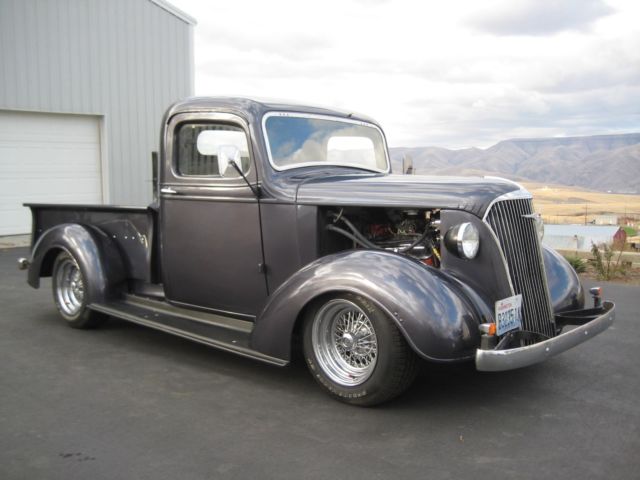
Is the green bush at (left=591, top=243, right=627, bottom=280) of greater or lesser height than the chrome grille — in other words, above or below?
below

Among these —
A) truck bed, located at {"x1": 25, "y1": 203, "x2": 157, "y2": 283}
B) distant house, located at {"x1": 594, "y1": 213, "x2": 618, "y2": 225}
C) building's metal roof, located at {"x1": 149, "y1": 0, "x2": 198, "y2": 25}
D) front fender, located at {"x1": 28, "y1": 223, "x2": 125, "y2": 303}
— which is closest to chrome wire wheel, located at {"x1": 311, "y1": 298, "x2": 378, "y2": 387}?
truck bed, located at {"x1": 25, "y1": 203, "x2": 157, "y2": 283}

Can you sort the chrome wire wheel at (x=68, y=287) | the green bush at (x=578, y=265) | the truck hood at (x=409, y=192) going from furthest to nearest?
the green bush at (x=578, y=265) < the chrome wire wheel at (x=68, y=287) < the truck hood at (x=409, y=192)

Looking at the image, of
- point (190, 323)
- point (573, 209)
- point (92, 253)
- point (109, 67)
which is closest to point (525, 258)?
point (190, 323)

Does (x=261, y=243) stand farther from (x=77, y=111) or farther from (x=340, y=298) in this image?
(x=77, y=111)

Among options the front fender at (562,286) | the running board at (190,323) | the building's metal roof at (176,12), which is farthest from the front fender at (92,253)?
the building's metal roof at (176,12)

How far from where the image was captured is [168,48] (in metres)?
13.8

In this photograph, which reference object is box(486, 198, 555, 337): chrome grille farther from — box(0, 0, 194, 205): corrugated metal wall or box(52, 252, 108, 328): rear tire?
box(0, 0, 194, 205): corrugated metal wall

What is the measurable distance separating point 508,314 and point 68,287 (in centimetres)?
393

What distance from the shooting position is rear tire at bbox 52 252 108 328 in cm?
529

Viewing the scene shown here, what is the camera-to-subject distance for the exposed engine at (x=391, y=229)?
4008 mm

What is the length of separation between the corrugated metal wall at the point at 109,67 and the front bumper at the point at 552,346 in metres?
10.6

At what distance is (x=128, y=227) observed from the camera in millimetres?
5238

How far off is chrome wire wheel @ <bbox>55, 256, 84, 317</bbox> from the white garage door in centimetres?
680

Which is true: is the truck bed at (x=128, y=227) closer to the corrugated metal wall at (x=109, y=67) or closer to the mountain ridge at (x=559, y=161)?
Answer: the corrugated metal wall at (x=109, y=67)
